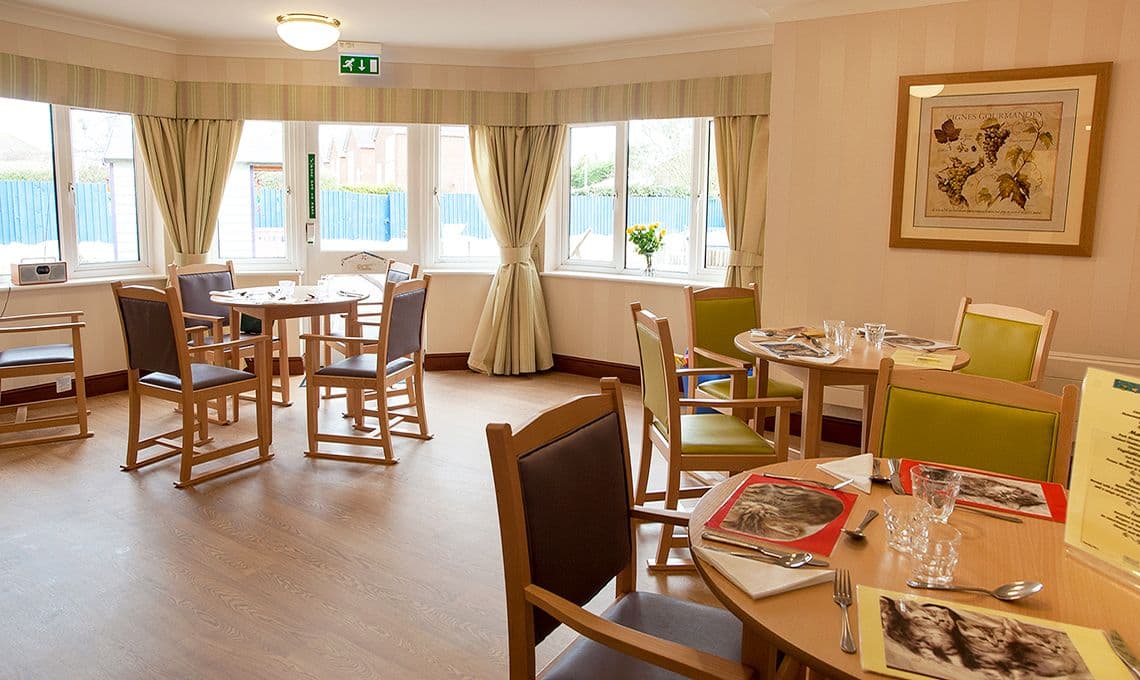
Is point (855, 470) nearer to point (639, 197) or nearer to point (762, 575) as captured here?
point (762, 575)

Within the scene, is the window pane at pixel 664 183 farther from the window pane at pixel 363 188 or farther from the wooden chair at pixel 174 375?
the wooden chair at pixel 174 375

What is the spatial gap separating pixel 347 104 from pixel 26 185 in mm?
2208

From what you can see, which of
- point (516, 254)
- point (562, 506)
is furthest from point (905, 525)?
point (516, 254)

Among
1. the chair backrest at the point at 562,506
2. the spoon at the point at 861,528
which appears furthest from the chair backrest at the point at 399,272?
the spoon at the point at 861,528

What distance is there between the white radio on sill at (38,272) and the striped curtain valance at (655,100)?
348 cm

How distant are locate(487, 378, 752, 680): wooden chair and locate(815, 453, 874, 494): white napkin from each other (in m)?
0.39

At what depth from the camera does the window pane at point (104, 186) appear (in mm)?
5914

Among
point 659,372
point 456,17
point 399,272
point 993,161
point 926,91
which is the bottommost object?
point 659,372

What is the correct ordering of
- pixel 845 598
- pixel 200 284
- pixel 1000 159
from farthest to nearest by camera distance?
pixel 200 284
pixel 1000 159
pixel 845 598

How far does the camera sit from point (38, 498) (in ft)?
13.0

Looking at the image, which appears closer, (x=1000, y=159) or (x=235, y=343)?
(x=1000, y=159)

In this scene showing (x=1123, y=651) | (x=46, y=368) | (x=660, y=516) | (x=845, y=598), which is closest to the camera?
(x=1123, y=651)

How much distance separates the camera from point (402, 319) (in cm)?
458

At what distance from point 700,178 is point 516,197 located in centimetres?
148
